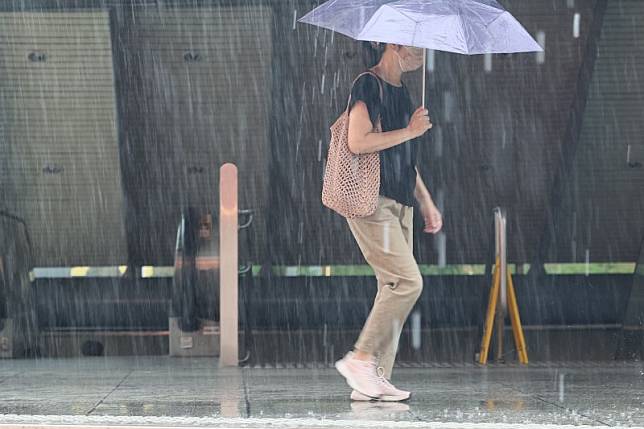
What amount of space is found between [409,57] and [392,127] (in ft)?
1.05

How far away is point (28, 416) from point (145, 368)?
3752 millimetres

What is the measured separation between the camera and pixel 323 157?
10.5 metres

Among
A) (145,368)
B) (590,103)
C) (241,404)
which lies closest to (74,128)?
(145,368)

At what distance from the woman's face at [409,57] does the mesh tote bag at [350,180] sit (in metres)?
0.15

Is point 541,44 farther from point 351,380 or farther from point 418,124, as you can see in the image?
point 351,380

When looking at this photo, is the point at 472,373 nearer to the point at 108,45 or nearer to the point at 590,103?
the point at 590,103

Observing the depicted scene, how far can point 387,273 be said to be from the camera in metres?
5.15

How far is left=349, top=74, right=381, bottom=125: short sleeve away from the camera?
203 inches

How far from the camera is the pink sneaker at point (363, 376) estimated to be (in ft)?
16.9

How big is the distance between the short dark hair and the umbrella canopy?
0.16 m

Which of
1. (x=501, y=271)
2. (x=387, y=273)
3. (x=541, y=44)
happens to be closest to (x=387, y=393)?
(x=387, y=273)

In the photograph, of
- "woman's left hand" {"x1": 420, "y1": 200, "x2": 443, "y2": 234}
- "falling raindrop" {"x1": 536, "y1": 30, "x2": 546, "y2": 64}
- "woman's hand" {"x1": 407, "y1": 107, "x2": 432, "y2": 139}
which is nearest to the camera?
"woman's hand" {"x1": 407, "y1": 107, "x2": 432, "y2": 139}

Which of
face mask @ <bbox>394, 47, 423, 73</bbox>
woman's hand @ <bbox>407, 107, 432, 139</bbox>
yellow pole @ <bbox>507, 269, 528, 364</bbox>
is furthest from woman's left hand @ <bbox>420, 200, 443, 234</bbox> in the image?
yellow pole @ <bbox>507, 269, 528, 364</bbox>

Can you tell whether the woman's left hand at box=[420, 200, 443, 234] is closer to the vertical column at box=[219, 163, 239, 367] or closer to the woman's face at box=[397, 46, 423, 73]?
the woman's face at box=[397, 46, 423, 73]
